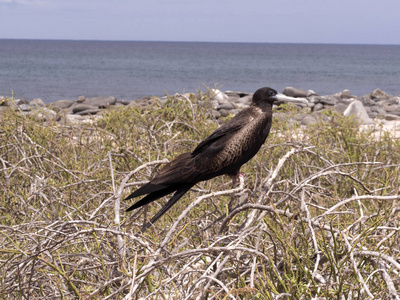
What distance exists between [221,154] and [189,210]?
40.7 inches

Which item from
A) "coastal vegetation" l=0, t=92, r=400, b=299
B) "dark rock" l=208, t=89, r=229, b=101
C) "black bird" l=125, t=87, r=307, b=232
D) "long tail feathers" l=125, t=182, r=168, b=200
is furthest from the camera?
"dark rock" l=208, t=89, r=229, b=101

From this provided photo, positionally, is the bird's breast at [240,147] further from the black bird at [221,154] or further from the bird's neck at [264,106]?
the bird's neck at [264,106]

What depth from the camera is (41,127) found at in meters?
4.61

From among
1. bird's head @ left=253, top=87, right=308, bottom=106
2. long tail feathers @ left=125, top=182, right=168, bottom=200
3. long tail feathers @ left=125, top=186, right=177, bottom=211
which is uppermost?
bird's head @ left=253, top=87, right=308, bottom=106

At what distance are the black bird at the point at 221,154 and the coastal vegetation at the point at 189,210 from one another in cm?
9

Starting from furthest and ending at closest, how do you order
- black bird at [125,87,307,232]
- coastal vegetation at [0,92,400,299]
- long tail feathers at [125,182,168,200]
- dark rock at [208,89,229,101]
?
dark rock at [208,89,229,101] → black bird at [125,87,307,232] → long tail feathers at [125,182,168,200] → coastal vegetation at [0,92,400,299]

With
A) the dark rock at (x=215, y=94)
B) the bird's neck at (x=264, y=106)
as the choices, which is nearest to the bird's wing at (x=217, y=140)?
the bird's neck at (x=264, y=106)

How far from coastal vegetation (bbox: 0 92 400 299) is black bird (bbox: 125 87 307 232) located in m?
0.09

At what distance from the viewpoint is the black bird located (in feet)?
8.74

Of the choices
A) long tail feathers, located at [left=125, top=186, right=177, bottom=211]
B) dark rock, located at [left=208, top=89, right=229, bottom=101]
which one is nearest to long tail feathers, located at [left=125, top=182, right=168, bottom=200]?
long tail feathers, located at [left=125, top=186, right=177, bottom=211]

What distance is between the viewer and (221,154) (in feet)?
9.45

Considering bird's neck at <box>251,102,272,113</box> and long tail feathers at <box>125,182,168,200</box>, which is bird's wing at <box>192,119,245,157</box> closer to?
bird's neck at <box>251,102,272,113</box>

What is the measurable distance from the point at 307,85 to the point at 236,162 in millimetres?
33551

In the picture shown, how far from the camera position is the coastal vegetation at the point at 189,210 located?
195 cm
